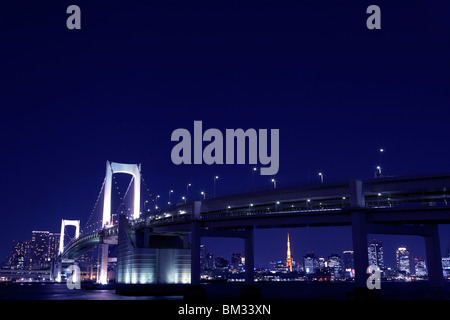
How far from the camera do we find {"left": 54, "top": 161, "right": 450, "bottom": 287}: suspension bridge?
151 feet

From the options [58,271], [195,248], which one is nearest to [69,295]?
[195,248]

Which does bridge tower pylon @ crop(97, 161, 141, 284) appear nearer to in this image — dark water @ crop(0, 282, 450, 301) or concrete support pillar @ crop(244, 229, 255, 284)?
dark water @ crop(0, 282, 450, 301)

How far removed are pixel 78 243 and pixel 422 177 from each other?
94.1 meters

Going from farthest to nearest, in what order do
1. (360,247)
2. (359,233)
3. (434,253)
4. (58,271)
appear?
(58,271)
(434,253)
(359,233)
(360,247)

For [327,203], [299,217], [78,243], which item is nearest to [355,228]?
[299,217]

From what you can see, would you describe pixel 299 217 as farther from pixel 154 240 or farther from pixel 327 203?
pixel 154 240

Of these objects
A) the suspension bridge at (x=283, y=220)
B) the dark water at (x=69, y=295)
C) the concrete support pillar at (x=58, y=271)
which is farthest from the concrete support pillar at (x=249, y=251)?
the concrete support pillar at (x=58, y=271)

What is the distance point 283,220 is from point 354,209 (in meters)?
9.18

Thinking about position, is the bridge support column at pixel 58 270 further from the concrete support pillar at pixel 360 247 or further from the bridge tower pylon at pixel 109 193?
the concrete support pillar at pixel 360 247

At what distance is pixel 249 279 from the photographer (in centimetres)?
7488

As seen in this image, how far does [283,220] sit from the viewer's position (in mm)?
53594

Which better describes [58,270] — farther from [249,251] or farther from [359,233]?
[359,233]

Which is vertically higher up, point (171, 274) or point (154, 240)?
point (154, 240)

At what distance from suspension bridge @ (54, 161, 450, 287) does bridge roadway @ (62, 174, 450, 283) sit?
0.08 m
